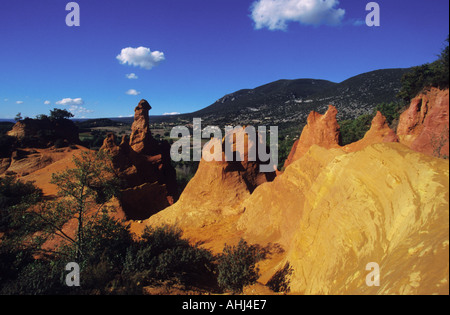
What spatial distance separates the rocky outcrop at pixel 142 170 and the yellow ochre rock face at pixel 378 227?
1536 cm

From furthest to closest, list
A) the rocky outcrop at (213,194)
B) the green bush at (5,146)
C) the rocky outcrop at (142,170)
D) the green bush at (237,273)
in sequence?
the green bush at (5,146) < the rocky outcrop at (142,170) < the rocky outcrop at (213,194) < the green bush at (237,273)

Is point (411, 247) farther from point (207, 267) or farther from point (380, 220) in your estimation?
point (207, 267)

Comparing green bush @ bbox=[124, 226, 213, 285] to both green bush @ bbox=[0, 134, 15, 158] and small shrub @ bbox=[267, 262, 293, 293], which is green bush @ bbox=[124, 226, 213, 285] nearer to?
small shrub @ bbox=[267, 262, 293, 293]

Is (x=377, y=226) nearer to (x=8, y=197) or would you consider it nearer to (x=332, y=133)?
(x=332, y=133)

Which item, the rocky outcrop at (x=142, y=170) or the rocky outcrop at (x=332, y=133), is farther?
the rocky outcrop at (x=142, y=170)

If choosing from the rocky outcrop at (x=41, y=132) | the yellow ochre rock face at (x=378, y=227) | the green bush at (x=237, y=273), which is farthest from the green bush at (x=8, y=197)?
the rocky outcrop at (x=41, y=132)

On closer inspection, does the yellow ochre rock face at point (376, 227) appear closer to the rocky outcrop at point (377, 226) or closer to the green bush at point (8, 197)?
the rocky outcrop at point (377, 226)

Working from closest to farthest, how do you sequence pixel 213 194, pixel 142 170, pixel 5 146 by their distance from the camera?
1. pixel 213 194
2. pixel 142 170
3. pixel 5 146

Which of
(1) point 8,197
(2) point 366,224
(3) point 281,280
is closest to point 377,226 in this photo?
(2) point 366,224

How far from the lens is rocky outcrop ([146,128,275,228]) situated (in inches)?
590

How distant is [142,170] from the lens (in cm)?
2458

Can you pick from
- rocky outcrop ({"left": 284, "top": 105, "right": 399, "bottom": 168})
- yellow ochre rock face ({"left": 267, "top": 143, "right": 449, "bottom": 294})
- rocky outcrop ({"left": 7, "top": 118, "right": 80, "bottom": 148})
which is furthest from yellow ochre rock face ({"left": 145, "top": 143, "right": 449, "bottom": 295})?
rocky outcrop ({"left": 7, "top": 118, "right": 80, "bottom": 148})

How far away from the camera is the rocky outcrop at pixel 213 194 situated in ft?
49.2

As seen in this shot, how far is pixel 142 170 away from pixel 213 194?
38.4 ft
